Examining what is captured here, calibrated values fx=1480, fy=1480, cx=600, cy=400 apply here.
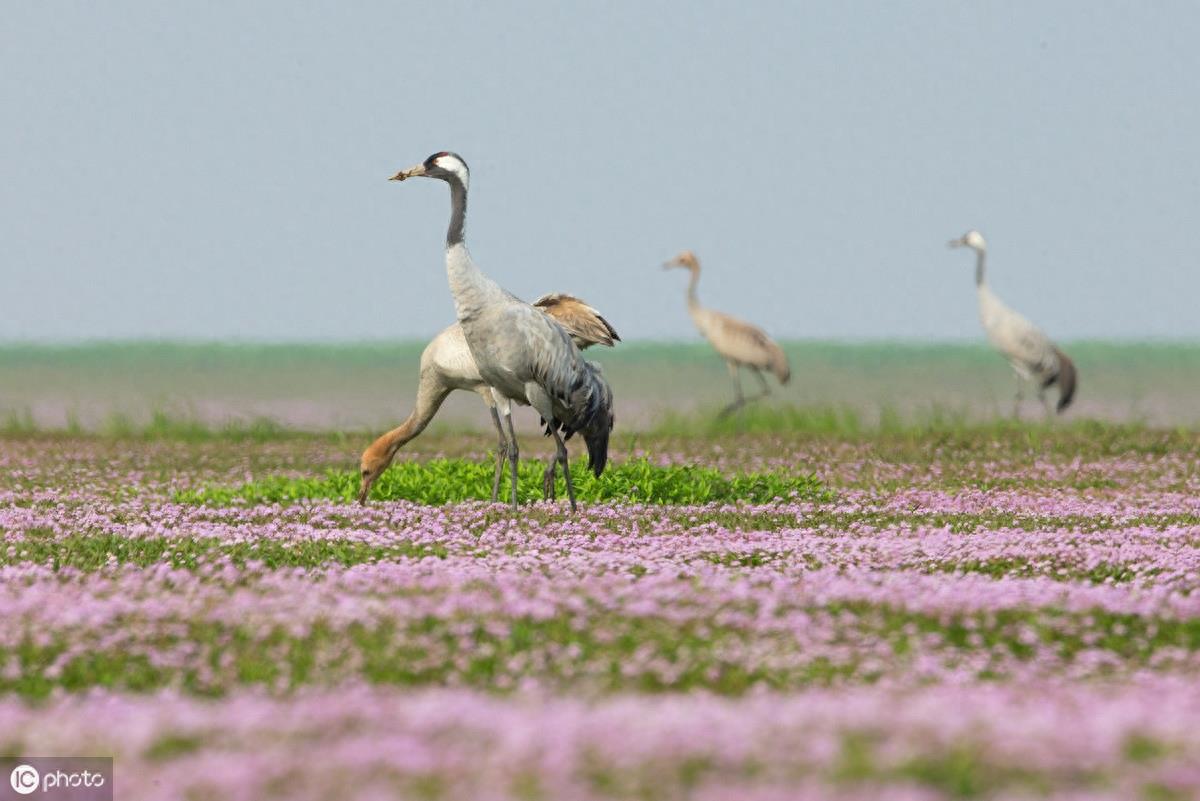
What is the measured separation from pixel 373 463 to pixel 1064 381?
17.8 meters

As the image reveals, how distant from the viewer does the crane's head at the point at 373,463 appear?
17.5 metres

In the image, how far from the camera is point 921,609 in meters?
9.83

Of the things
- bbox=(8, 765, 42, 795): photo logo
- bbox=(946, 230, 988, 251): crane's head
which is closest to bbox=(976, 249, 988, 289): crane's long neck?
bbox=(946, 230, 988, 251): crane's head

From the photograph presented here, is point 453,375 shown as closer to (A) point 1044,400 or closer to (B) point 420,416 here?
(B) point 420,416

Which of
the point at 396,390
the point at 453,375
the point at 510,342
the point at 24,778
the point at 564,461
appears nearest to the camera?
the point at 24,778

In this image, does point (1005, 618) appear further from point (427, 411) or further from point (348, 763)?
point (427, 411)

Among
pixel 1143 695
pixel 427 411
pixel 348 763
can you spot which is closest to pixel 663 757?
pixel 348 763

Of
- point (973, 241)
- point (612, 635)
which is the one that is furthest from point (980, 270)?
point (612, 635)

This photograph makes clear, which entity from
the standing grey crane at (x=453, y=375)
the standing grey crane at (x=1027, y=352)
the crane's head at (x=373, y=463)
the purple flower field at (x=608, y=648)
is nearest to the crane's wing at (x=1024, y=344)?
the standing grey crane at (x=1027, y=352)

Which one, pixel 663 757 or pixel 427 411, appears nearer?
pixel 663 757

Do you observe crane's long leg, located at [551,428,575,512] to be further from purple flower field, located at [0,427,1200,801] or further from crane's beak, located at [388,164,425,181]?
crane's beak, located at [388,164,425,181]

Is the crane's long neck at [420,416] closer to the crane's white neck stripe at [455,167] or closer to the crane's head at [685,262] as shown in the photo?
the crane's white neck stripe at [455,167]

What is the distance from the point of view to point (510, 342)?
48.5ft

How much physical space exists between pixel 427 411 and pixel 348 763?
12334 millimetres
